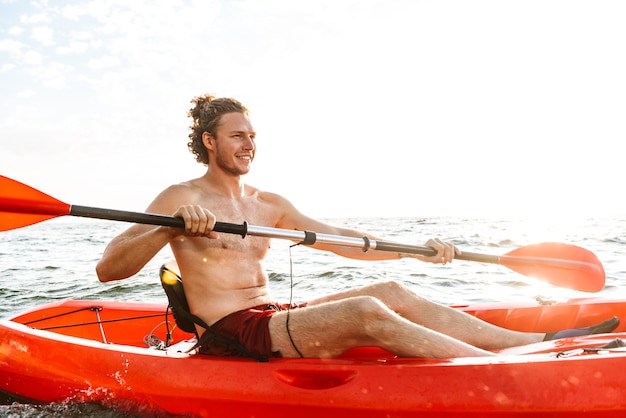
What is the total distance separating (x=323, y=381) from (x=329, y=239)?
992 millimetres

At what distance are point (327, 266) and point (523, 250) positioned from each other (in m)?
5.65

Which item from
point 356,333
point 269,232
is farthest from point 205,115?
point 356,333

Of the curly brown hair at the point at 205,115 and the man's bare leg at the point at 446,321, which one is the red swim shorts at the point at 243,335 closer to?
the man's bare leg at the point at 446,321

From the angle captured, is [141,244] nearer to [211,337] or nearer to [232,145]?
[211,337]

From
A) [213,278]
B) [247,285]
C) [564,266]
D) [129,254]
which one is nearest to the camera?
[129,254]

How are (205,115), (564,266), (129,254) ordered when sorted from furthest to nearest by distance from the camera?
(564,266)
(205,115)
(129,254)

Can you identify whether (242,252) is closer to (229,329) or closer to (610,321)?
(229,329)

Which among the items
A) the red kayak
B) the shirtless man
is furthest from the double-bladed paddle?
the red kayak

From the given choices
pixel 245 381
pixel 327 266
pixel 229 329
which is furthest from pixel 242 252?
pixel 327 266

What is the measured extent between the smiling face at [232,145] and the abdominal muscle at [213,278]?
20.1 inches

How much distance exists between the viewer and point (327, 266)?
9.51 m

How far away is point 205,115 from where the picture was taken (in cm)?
345

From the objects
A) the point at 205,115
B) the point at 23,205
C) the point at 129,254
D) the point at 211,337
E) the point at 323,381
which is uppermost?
the point at 205,115

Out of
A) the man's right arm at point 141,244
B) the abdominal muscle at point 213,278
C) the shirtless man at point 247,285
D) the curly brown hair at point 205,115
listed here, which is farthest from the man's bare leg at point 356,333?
the curly brown hair at point 205,115
